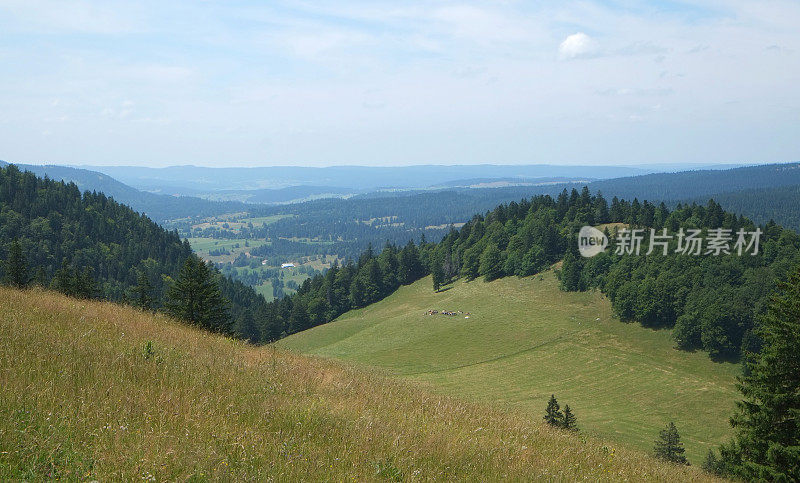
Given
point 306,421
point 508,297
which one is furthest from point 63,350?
point 508,297

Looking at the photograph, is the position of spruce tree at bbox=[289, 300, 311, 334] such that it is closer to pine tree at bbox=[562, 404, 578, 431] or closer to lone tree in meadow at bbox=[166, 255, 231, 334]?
lone tree in meadow at bbox=[166, 255, 231, 334]

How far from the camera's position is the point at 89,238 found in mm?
171625

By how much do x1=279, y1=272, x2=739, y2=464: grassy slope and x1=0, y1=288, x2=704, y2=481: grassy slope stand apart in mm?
32369

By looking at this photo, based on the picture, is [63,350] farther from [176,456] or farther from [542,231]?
[542,231]

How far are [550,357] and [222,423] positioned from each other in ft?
264

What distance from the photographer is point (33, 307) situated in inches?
494

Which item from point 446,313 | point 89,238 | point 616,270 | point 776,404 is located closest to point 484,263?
point 446,313

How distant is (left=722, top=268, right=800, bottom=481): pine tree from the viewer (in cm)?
1730

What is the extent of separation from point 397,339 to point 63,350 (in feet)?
298

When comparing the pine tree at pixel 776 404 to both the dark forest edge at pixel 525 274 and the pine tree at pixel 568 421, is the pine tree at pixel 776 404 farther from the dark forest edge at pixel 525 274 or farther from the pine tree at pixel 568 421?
the pine tree at pixel 568 421

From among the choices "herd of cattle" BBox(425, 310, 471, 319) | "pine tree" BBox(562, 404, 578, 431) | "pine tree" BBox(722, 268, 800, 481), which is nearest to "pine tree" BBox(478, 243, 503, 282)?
"herd of cattle" BBox(425, 310, 471, 319)

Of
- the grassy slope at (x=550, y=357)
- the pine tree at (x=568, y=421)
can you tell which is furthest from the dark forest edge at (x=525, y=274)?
the pine tree at (x=568, y=421)

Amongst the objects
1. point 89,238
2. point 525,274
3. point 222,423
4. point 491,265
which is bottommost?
point 525,274

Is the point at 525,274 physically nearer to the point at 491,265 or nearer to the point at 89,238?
the point at 491,265
